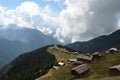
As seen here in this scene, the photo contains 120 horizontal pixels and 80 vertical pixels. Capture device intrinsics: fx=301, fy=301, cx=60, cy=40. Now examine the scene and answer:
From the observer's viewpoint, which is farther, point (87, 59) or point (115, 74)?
point (87, 59)

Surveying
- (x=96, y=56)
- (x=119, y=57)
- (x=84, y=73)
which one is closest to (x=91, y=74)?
(x=84, y=73)

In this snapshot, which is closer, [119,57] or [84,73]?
[84,73]

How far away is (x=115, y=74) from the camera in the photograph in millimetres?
113938

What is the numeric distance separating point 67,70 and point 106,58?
21688 millimetres

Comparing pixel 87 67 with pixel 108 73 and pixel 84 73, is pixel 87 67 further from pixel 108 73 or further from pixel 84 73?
pixel 108 73

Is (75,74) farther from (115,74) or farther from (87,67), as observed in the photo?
(115,74)

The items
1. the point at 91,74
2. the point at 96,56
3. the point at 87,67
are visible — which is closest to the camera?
the point at 91,74

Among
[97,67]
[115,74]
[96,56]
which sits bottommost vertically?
[115,74]

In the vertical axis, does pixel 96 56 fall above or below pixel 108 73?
above

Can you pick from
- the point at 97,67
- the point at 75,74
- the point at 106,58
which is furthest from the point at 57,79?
the point at 106,58

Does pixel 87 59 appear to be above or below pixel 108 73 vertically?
above

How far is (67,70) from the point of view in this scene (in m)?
152

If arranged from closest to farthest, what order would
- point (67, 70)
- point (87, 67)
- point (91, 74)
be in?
point (91, 74), point (87, 67), point (67, 70)

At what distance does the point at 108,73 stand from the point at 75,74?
19.1 meters
